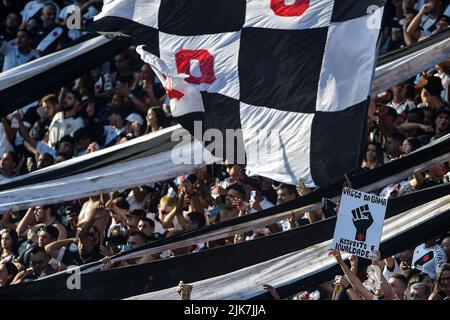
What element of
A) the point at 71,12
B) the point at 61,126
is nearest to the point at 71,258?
the point at 61,126

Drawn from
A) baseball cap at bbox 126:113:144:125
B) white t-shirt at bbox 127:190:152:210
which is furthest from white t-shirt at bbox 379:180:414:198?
baseball cap at bbox 126:113:144:125

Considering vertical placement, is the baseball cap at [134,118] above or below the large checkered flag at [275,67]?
below

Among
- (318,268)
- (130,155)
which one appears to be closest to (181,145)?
(130,155)

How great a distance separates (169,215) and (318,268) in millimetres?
2635

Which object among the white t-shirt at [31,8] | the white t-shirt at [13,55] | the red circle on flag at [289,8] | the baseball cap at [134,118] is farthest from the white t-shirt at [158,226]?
the white t-shirt at [31,8]

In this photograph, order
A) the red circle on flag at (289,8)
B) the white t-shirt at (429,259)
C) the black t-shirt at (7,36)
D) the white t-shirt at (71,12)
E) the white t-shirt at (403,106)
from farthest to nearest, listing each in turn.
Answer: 1. the black t-shirt at (7,36)
2. the white t-shirt at (71,12)
3. the white t-shirt at (403,106)
4. the white t-shirt at (429,259)
5. the red circle on flag at (289,8)

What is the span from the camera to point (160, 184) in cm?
1341

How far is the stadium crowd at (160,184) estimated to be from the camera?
409 inches

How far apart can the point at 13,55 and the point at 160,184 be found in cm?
451

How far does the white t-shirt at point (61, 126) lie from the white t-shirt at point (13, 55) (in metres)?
1.80

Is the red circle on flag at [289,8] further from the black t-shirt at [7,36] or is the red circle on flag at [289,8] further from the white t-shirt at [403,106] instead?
the black t-shirt at [7,36]

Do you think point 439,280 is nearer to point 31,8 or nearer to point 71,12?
point 71,12

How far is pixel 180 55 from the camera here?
10.7 metres

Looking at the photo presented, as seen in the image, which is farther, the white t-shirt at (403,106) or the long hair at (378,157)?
the white t-shirt at (403,106)
